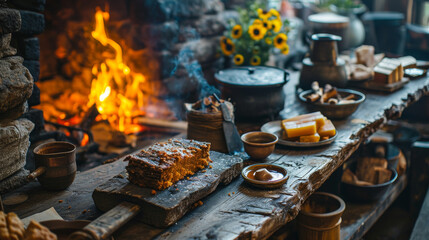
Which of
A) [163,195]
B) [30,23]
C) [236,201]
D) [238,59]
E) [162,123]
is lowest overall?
[162,123]

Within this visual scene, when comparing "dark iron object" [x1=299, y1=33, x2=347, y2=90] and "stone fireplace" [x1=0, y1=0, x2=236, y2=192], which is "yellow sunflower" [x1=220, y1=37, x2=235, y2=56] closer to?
"stone fireplace" [x1=0, y1=0, x2=236, y2=192]

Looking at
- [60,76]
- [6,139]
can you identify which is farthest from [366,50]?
[6,139]

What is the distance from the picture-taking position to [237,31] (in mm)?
4184

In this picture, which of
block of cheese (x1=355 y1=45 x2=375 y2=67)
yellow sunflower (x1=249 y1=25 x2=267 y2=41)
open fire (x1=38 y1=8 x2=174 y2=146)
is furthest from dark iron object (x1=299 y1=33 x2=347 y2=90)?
open fire (x1=38 y1=8 x2=174 y2=146)

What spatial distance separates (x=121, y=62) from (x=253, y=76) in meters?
1.43

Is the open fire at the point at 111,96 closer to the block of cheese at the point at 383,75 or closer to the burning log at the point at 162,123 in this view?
the burning log at the point at 162,123

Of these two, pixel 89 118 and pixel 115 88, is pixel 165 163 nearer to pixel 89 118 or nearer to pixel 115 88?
pixel 89 118

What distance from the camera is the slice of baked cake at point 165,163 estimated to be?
196 cm

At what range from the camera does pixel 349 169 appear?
371 cm

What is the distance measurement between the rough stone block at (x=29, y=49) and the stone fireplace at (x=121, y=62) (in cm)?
114

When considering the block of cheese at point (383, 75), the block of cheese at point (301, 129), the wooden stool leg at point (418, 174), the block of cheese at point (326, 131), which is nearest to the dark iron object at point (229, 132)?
the block of cheese at point (301, 129)

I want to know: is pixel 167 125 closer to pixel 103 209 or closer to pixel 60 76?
pixel 60 76

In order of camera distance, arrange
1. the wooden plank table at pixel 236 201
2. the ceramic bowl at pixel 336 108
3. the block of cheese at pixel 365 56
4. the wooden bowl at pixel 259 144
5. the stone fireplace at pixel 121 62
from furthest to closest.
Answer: the block of cheese at pixel 365 56, the stone fireplace at pixel 121 62, the ceramic bowl at pixel 336 108, the wooden bowl at pixel 259 144, the wooden plank table at pixel 236 201

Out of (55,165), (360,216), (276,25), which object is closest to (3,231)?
(55,165)
